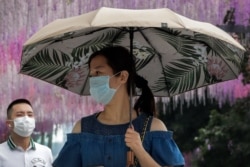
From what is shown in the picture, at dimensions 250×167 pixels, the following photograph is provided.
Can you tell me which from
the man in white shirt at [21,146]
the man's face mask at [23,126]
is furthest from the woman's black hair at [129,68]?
the man's face mask at [23,126]

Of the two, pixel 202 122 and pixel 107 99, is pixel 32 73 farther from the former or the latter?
pixel 202 122

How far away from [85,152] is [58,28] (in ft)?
2.15

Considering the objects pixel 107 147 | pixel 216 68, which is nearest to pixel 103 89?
pixel 107 147

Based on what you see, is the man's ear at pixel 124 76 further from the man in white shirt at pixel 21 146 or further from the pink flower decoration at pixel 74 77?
the man in white shirt at pixel 21 146

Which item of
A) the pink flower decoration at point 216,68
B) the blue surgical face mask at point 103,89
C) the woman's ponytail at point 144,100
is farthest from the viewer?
the pink flower decoration at point 216,68

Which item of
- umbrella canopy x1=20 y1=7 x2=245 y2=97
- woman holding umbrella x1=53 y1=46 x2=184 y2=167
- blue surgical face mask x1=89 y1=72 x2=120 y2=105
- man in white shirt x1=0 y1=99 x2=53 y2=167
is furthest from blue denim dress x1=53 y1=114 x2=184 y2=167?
man in white shirt x1=0 y1=99 x2=53 y2=167

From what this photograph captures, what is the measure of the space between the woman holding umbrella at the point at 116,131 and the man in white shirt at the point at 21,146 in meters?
2.30

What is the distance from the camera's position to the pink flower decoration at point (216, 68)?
5246 millimetres

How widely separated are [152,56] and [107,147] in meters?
1.06

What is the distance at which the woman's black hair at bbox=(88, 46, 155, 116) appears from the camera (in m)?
4.56

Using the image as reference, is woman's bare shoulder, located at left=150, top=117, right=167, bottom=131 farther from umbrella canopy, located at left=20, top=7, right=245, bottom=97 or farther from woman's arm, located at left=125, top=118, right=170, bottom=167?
umbrella canopy, located at left=20, top=7, right=245, bottom=97

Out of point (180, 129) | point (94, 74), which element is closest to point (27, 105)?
point (94, 74)

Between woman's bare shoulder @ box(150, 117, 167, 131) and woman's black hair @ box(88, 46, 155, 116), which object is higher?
woman's black hair @ box(88, 46, 155, 116)

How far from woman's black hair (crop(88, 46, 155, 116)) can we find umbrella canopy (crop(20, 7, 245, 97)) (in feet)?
0.69
